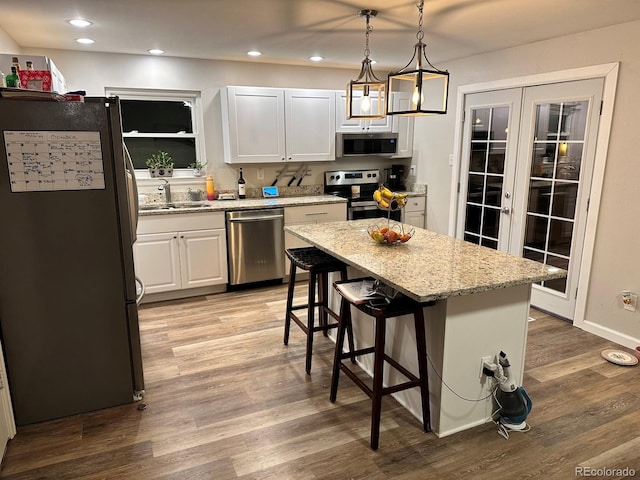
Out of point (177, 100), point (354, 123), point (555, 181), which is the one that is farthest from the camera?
point (354, 123)

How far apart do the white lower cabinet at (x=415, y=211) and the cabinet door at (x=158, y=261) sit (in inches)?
106

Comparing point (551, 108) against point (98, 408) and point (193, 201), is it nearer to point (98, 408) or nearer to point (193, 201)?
point (193, 201)

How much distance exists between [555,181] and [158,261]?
3654 mm

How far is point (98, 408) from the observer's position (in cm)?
259

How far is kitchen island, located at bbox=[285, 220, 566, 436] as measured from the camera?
2.15 metres

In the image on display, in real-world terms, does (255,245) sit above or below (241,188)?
below

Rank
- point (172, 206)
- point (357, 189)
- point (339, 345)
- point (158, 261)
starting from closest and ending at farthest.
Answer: point (339, 345), point (158, 261), point (172, 206), point (357, 189)

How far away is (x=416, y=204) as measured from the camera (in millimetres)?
5422

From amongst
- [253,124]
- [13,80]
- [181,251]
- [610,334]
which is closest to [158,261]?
[181,251]

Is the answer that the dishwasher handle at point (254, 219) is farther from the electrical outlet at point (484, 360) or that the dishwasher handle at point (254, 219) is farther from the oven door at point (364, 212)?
the electrical outlet at point (484, 360)

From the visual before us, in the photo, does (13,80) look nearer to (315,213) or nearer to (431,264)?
(431,264)

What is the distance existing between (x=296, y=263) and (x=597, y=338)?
Result: 8.07 ft

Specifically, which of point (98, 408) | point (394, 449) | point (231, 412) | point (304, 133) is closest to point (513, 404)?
point (394, 449)

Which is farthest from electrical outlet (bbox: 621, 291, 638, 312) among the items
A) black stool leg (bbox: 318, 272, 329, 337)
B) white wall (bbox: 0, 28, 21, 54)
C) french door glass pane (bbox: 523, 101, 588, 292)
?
white wall (bbox: 0, 28, 21, 54)
